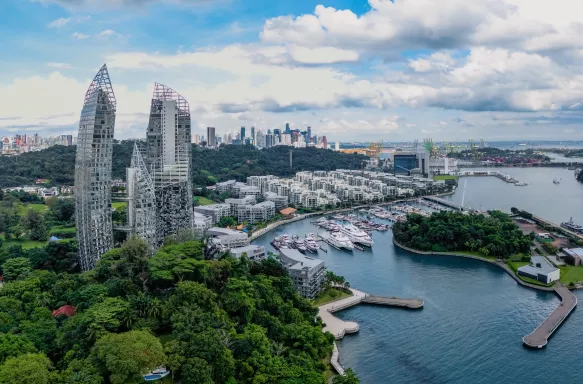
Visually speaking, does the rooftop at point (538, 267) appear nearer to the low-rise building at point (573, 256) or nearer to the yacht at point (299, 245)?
the low-rise building at point (573, 256)

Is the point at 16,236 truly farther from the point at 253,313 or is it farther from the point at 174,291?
the point at 253,313

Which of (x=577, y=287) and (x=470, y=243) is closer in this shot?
(x=577, y=287)

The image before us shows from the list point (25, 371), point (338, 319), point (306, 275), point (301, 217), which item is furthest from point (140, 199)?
point (301, 217)

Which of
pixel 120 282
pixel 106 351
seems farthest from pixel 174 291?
pixel 106 351

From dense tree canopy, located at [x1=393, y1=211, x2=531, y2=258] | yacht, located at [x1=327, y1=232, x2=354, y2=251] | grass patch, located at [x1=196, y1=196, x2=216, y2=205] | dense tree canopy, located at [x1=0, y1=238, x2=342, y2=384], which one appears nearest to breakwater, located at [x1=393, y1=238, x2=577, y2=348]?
dense tree canopy, located at [x1=393, y1=211, x2=531, y2=258]

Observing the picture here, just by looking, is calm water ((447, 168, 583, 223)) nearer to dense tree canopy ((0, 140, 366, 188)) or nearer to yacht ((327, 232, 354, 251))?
yacht ((327, 232, 354, 251))

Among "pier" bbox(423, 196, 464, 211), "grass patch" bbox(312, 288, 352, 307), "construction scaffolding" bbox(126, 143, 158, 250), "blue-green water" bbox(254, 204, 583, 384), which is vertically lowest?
"blue-green water" bbox(254, 204, 583, 384)

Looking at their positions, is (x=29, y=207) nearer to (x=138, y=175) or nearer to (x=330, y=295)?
(x=138, y=175)
